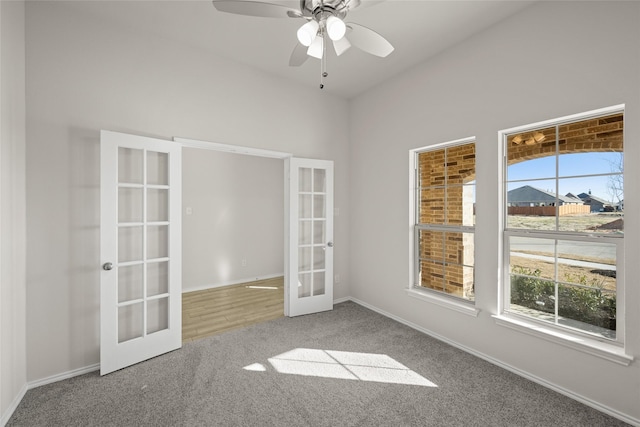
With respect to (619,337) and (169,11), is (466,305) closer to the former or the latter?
(619,337)

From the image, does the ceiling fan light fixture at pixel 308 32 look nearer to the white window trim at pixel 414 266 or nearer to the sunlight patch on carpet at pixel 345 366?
the white window trim at pixel 414 266

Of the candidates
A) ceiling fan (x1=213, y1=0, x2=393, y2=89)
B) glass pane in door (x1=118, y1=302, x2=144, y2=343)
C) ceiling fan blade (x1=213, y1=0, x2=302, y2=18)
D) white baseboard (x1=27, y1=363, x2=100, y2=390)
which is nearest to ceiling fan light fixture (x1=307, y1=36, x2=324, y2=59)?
ceiling fan (x1=213, y1=0, x2=393, y2=89)

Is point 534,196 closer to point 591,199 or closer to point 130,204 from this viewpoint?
point 591,199

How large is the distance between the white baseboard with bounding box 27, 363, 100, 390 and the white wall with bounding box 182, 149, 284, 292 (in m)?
2.24

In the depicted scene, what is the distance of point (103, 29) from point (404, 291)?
161 inches

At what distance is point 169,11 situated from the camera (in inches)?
96.0

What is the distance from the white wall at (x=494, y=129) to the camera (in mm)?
1886

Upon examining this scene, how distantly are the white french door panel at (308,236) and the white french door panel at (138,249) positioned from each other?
1.32 metres

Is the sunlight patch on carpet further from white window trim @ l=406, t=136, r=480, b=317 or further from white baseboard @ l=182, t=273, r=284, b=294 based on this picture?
white baseboard @ l=182, t=273, r=284, b=294

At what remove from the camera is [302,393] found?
214 centimetres

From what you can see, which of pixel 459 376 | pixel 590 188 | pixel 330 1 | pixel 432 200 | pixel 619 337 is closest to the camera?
pixel 330 1

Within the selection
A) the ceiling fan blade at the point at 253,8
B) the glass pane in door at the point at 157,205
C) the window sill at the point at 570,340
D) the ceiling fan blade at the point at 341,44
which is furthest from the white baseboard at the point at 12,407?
the window sill at the point at 570,340

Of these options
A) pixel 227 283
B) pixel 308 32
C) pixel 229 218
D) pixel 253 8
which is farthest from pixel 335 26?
pixel 227 283

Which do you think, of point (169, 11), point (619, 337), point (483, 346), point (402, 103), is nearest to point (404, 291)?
point (483, 346)
